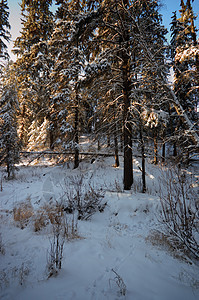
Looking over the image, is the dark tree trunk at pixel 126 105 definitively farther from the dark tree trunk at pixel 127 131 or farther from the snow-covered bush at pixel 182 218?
the snow-covered bush at pixel 182 218

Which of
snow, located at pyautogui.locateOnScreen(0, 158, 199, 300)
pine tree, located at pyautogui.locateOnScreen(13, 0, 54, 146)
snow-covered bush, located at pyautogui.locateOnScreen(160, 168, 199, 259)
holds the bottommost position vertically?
snow, located at pyautogui.locateOnScreen(0, 158, 199, 300)

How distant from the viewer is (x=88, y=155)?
45.5 feet

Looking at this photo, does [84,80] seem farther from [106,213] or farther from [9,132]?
[9,132]

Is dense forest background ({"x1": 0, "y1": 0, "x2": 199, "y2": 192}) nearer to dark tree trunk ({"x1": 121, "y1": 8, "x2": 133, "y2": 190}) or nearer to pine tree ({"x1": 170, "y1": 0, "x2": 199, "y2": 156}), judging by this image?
dark tree trunk ({"x1": 121, "y1": 8, "x2": 133, "y2": 190})

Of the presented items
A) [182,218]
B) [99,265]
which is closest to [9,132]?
[99,265]

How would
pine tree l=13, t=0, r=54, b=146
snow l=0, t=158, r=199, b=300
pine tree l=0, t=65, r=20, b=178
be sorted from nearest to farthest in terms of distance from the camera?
snow l=0, t=158, r=199, b=300 < pine tree l=0, t=65, r=20, b=178 < pine tree l=13, t=0, r=54, b=146

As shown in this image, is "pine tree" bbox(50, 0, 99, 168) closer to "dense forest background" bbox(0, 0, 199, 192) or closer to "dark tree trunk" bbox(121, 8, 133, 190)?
"dense forest background" bbox(0, 0, 199, 192)

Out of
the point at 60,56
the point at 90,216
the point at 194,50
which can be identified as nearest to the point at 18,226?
the point at 90,216

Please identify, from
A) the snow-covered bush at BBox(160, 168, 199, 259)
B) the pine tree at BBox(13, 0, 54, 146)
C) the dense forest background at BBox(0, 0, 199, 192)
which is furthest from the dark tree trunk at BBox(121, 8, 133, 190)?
the pine tree at BBox(13, 0, 54, 146)

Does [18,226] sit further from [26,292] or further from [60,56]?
[60,56]

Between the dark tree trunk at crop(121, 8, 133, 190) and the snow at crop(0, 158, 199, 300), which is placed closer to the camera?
the snow at crop(0, 158, 199, 300)

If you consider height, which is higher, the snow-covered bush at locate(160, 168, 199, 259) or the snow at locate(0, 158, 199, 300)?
the snow-covered bush at locate(160, 168, 199, 259)

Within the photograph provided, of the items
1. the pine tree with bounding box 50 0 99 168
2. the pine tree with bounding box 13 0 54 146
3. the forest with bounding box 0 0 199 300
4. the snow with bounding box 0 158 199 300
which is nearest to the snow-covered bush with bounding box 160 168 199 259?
the forest with bounding box 0 0 199 300

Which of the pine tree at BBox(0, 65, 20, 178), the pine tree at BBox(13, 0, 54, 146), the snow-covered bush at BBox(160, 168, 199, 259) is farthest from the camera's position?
the pine tree at BBox(13, 0, 54, 146)
